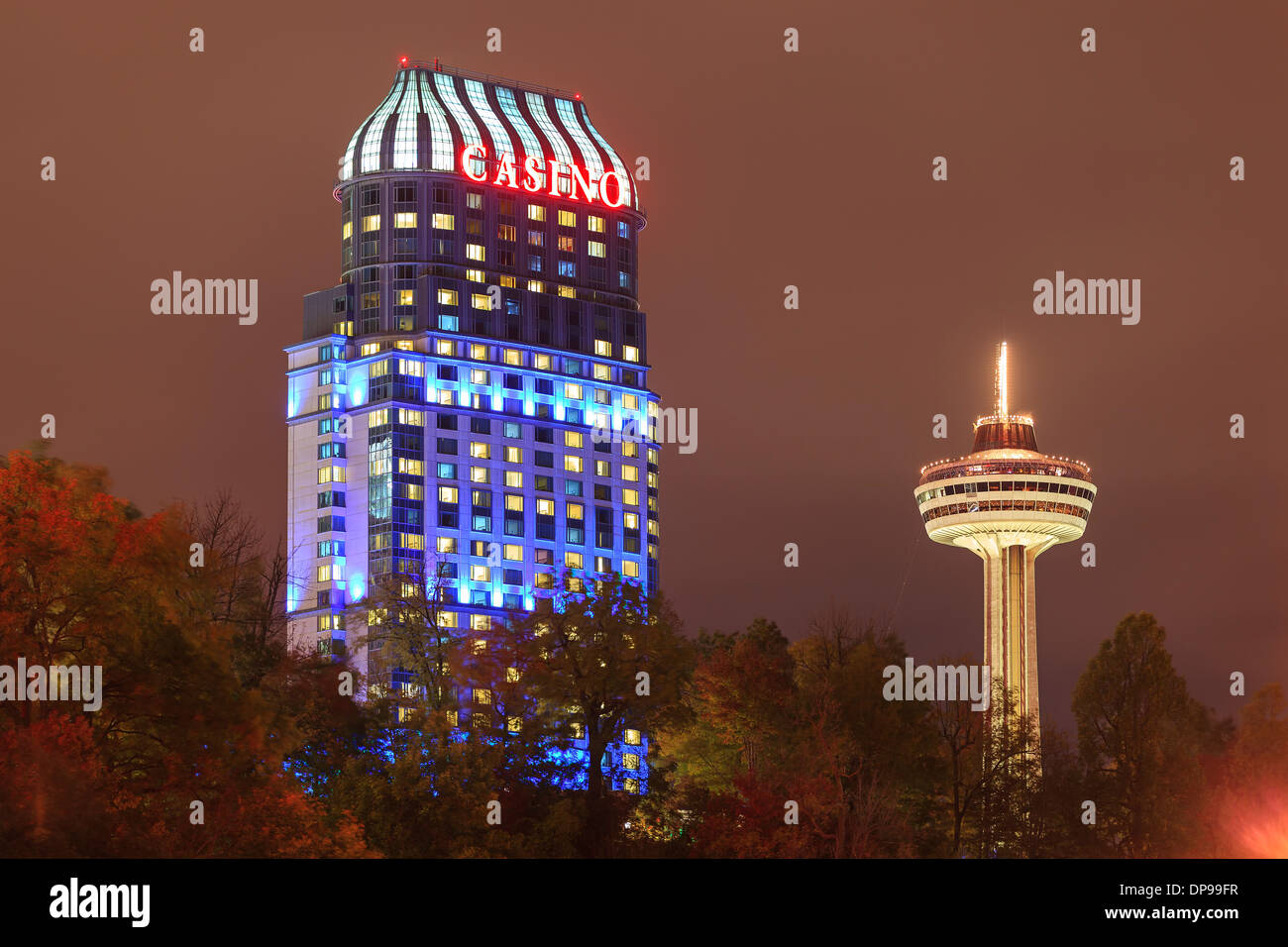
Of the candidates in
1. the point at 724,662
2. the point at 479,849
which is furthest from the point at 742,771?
the point at 479,849

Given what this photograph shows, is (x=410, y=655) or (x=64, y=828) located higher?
(x=410, y=655)

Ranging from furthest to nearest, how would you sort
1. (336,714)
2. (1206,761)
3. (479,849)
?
(1206,761)
(336,714)
(479,849)

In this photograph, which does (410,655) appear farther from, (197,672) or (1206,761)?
(197,672)

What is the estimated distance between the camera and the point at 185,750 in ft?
276

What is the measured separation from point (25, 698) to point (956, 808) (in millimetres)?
68393

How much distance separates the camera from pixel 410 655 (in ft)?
507

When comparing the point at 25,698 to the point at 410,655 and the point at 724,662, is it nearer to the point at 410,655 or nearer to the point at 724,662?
the point at 724,662
